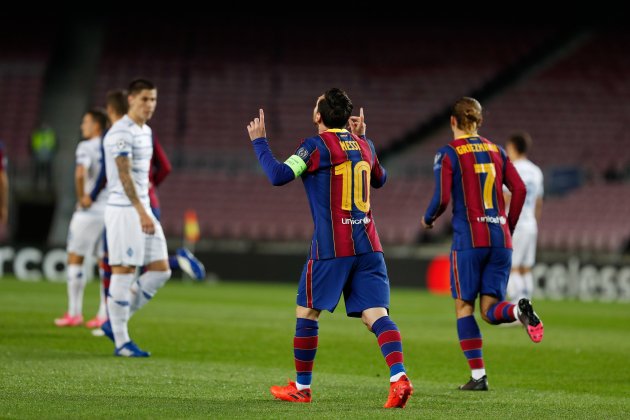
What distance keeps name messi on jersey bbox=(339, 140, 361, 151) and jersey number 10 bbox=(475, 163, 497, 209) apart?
1.28m

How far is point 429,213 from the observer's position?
26.0ft

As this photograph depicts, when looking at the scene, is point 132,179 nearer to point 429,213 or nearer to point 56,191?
point 429,213

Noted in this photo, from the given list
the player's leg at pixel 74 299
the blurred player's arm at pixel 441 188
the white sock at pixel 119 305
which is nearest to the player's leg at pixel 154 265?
the white sock at pixel 119 305

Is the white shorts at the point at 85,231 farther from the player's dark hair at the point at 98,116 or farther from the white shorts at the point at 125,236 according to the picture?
the white shorts at the point at 125,236

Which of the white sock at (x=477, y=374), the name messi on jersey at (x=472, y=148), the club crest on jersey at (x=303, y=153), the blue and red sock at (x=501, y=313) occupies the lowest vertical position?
the white sock at (x=477, y=374)

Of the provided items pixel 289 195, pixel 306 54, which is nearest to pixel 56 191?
pixel 289 195

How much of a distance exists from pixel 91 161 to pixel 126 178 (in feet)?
9.61

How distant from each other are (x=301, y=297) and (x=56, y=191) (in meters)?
21.1

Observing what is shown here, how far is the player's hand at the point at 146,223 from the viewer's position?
9094 millimetres

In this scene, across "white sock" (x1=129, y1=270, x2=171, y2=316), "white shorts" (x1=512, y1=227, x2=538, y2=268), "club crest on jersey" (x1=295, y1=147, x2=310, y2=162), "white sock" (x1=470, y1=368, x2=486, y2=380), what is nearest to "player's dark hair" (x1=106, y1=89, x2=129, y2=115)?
"white sock" (x1=129, y1=270, x2=171, y2=316)

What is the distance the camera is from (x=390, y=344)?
266 inches

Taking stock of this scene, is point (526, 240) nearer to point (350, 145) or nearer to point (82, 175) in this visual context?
point (82, 175)

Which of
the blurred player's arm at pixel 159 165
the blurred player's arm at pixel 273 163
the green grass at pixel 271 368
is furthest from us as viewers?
the blurred player's arm at pixel 159 165

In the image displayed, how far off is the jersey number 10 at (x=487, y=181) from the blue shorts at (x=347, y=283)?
1.30 metres
